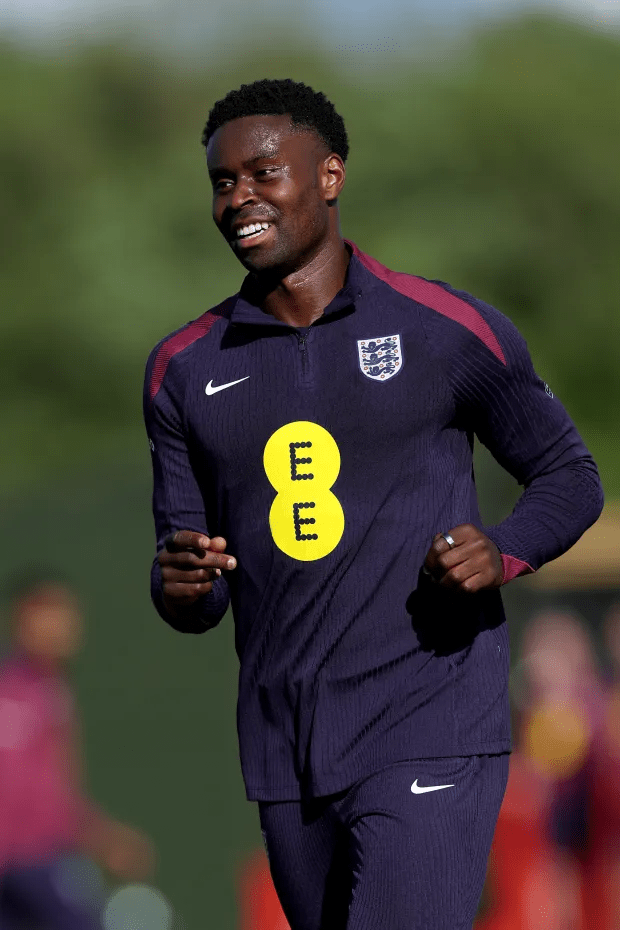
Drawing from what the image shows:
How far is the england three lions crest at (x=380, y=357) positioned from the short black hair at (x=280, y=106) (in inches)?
22.0

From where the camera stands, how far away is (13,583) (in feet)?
30.2

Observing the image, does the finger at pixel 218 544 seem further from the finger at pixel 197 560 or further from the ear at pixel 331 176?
the ear at pixel 331 176

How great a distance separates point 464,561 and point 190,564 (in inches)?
24.6

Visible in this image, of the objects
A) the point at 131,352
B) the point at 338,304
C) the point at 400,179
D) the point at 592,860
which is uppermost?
the point at 400,179

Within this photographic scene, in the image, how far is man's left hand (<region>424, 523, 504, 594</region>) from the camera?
3.87 meters

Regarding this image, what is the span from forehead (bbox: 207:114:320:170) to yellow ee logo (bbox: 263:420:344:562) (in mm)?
674

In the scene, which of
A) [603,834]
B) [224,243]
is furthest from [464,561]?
[224,243]

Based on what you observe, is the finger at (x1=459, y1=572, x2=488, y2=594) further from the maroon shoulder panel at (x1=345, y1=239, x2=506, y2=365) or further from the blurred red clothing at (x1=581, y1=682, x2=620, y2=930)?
the blurred red clothing at (x1=581, y1=682, x2=620, y2=930)

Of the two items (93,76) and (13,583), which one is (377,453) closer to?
(13,583)

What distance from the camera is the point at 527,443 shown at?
4238 mm

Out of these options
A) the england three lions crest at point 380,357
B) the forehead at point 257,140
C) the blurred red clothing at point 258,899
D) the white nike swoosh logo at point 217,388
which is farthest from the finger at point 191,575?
the blurred red clothing at point 258,899

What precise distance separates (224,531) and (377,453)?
18.0 inches

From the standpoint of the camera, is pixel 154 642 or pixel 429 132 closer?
pixel 154 642

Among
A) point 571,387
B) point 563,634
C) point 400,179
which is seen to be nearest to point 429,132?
point 400,179
